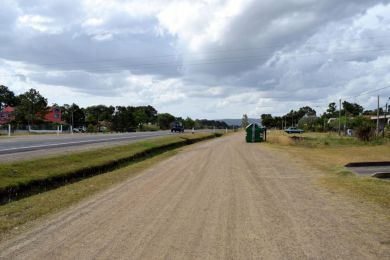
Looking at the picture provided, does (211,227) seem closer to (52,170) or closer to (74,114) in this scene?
(52,170)

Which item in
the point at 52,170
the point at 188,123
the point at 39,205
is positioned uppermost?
the point at 188,123

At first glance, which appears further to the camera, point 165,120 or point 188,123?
point 188,123

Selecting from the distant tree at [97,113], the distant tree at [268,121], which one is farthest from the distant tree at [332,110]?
the distant tree at [97,113]

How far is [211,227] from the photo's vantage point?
8.02 m

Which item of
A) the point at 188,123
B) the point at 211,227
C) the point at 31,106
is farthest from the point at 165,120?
the point at 211,227

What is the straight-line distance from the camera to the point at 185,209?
31.8ft

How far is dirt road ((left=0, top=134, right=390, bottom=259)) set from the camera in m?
6.53

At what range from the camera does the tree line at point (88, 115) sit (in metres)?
82.8

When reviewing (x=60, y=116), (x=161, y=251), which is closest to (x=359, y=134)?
(x=161, y=251)

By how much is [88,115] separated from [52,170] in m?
115

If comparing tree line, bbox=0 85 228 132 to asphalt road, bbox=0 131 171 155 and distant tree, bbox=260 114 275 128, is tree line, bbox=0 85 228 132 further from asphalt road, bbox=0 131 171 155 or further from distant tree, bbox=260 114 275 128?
asphalt road, bbox=0 131 171 155

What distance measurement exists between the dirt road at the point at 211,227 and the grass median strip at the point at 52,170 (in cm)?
286

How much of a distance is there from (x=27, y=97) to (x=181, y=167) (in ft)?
231

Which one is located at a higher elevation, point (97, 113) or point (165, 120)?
point (97, 113)
